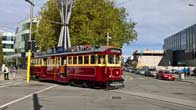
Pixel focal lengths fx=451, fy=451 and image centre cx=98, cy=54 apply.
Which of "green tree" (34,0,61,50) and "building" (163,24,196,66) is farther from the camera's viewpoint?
"building" (163,24,196,66)

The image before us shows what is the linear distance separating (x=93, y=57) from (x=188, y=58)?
10847 centimetres

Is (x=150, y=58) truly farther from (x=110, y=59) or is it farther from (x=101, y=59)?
(x=101, y=59)

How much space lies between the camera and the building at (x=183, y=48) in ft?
424

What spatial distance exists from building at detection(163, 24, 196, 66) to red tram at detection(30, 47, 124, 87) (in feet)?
281

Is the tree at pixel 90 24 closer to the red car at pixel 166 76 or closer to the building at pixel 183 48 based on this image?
the red car at pixel 166 76

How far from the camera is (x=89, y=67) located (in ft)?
106

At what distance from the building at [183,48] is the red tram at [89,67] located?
281 feet

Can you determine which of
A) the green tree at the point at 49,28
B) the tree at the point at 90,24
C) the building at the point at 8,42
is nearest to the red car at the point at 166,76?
the tree at the point at 90,24

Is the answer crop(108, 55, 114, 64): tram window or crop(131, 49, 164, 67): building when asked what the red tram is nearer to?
crop(108, 55, 114, 64): tram window

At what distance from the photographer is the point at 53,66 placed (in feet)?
127

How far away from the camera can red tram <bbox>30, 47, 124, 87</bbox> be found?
31391 mm

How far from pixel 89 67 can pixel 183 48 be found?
11723cm

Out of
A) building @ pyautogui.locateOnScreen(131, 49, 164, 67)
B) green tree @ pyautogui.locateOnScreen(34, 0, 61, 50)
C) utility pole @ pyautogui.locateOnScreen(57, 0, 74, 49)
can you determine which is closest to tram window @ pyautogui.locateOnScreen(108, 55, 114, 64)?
utility pole @ pyautogui.locateOnScreen(57, 0, 74, 49)

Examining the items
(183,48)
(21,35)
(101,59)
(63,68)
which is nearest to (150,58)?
(183,48)
